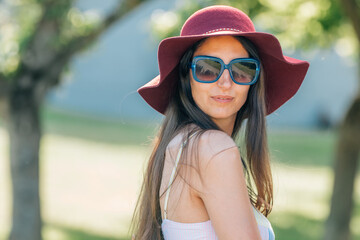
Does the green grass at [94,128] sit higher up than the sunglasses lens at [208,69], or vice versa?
the sunglasses lens at [208,69]

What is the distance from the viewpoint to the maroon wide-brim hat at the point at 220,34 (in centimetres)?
191

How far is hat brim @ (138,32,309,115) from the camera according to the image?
1.92m

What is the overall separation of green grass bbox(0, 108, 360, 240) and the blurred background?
30 mm

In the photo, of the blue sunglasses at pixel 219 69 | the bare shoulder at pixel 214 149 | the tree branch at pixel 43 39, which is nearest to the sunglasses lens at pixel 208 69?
the blue sunglasses at pixel 219 69

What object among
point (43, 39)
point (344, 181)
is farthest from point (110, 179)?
point (43, 39)

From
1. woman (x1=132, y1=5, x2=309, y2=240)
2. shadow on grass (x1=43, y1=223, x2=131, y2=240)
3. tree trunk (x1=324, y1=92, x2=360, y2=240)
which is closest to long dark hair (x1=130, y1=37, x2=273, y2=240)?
woman (x1=132, y1=5, x2=309, y2=240)

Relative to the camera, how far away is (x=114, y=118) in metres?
A: 20.0

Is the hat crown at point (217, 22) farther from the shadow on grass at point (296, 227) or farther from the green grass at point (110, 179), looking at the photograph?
the shadow on grass at point (296, 227)

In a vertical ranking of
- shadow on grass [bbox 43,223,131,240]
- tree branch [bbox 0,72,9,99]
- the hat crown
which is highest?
the hat crown

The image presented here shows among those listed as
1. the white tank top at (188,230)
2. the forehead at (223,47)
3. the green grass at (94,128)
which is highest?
the forehead at (223,47)

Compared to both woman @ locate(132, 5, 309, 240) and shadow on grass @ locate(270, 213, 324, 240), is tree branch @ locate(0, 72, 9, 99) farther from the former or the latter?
shadow on grass @ locate(270, 213, 324, 240)

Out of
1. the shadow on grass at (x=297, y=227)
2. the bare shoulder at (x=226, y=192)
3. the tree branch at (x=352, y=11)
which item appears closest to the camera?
the bare shoulder at (x=226, y=192)

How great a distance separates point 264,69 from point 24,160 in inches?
140

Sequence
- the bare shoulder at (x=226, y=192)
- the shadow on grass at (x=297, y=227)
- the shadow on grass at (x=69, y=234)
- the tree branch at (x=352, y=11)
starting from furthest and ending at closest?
the shadow on grass at (x=297, y=227)
the shadow on grass at (x=69, y=234)
the tree branch at (x=352, y=11)
the bare shoulder at (x=226, y=192)
